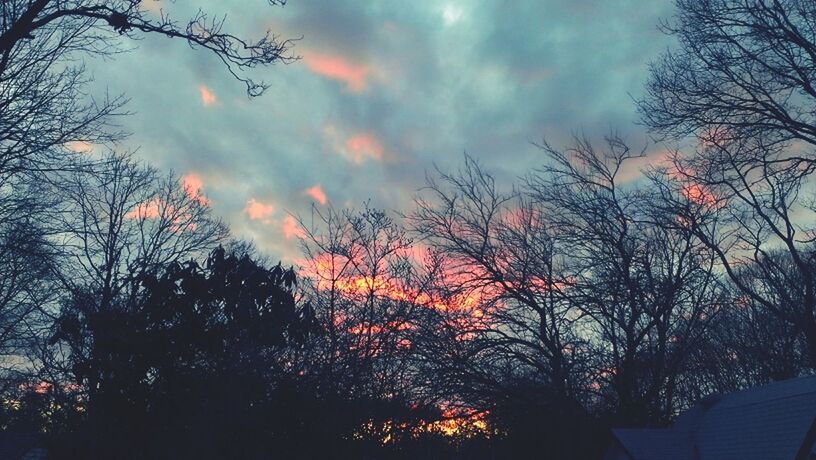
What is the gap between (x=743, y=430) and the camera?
2294 cm

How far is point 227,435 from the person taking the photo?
53.6 ft

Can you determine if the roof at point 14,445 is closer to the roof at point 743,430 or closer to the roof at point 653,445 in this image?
the roof at point 653,445

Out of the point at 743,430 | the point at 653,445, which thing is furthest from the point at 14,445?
the point at 743,430

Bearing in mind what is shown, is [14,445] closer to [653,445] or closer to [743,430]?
[653,445]

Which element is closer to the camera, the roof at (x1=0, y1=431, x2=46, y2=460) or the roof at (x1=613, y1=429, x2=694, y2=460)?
the roof at (x1=0, y1=431, x2=46, y2=460)

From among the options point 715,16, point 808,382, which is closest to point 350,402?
point 715,16

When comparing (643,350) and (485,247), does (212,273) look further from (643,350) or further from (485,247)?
(643,350)

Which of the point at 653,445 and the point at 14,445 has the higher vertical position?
the point at 14,445

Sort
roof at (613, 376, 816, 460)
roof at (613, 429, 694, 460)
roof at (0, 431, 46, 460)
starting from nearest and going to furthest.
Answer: roof at (613, 376, 816, 460) → roof at (0, 431, 46, 460) → roof at (613, 429, 694, 460)

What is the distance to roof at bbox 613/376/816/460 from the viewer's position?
19.8 metres

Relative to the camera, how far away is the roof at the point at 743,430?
65.0 ft

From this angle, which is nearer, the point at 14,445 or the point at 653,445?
the point at 14,445

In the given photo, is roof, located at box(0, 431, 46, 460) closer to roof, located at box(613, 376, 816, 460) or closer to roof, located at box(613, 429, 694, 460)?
roof, located at box(613, 429, 694, 460)

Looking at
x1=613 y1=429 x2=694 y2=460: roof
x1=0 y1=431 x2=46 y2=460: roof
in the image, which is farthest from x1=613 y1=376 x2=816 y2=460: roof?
x1=0 y1=431 x2=46 y2=460: roof
